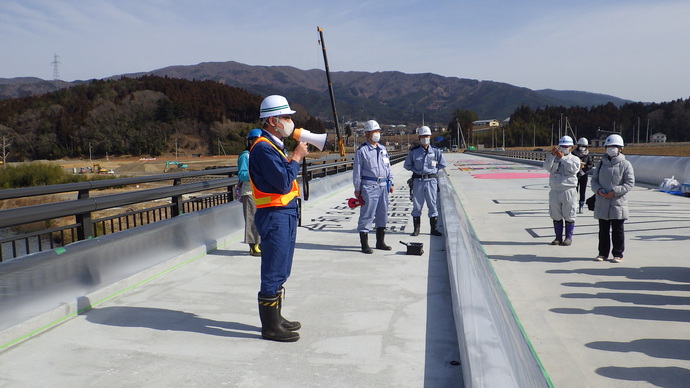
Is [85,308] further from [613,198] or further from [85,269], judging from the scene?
[613,198]

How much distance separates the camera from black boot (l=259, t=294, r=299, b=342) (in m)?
4.53

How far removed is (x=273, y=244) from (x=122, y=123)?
17521 centimetres

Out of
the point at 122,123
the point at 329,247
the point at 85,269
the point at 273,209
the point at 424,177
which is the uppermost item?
the point at 122,123

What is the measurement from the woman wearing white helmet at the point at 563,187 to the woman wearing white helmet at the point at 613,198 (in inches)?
33.5

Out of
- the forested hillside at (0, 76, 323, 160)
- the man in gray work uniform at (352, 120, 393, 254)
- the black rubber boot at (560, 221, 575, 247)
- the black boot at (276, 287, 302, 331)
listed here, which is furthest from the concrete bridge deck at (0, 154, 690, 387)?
the forested hillside at (0, 76, 323, 160)

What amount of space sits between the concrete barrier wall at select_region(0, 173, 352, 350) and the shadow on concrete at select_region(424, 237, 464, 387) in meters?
3.42

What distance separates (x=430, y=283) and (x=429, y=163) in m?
3.84

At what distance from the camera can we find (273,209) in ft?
14.9

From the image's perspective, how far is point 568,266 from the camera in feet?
25.9

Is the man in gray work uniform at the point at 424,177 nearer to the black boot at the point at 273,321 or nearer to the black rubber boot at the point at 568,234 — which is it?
the black rubber boot at the point at 568,234

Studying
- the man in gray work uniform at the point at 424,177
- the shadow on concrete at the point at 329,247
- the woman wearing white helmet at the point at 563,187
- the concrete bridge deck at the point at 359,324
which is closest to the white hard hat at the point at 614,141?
the woman wearing white helmet at the point at 563,187

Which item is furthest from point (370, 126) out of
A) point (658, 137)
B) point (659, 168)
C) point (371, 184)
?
point (658, 137)

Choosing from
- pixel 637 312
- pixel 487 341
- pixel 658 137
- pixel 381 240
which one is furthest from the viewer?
pixel 658 137

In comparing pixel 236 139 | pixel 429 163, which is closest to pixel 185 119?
pixel 236 139
